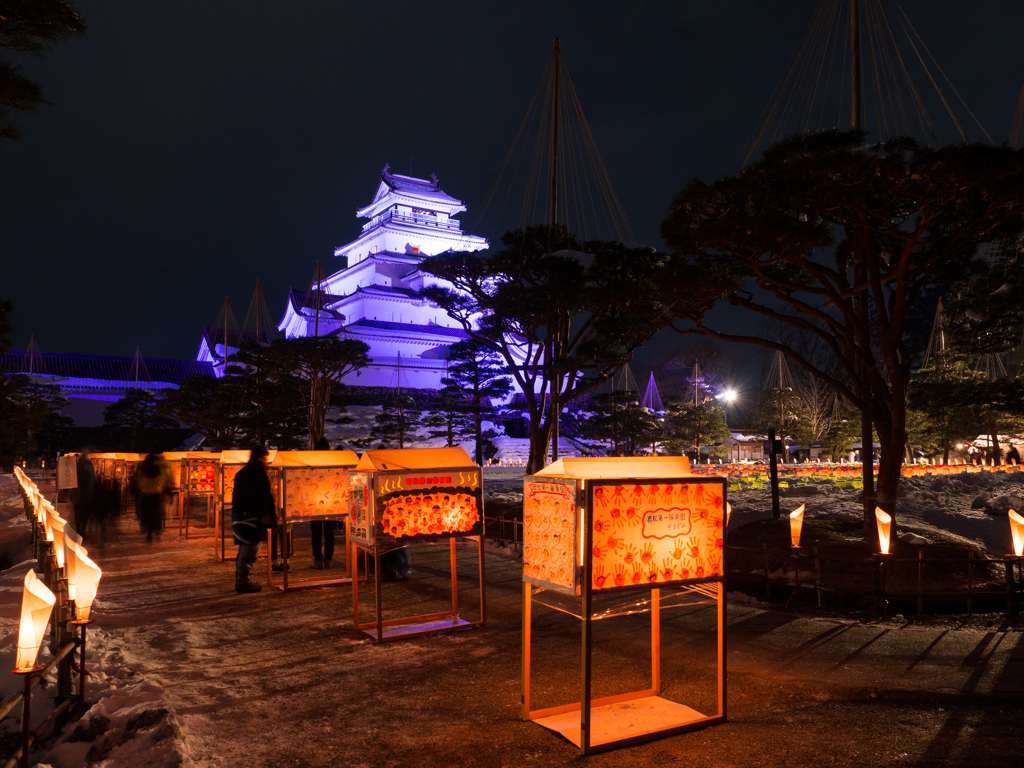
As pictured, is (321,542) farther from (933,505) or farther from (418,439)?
(418,439)

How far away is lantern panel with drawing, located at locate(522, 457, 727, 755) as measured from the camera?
4.27 m

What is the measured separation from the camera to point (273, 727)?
460 centimetres

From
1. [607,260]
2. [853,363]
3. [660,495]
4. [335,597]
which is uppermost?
[607,260]

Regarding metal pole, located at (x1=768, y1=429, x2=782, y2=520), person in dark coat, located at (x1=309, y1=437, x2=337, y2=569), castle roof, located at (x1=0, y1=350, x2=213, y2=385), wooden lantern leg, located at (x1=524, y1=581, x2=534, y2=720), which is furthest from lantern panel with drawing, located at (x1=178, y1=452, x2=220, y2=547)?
castle roof, located at (x1=0, y1=350, x2=213, y2=385)

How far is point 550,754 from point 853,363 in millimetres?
9708

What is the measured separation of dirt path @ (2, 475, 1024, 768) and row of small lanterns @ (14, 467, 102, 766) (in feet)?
3.10

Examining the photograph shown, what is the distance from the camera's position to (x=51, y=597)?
373 cm

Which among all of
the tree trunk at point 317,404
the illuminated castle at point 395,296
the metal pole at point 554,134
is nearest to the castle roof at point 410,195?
the illuminated castle at point 395,296

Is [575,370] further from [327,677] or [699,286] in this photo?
[327,677]

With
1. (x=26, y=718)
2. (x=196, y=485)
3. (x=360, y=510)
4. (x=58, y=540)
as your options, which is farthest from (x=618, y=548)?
(x=196, y=485)

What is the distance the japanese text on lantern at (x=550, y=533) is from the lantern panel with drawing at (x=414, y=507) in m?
2.54

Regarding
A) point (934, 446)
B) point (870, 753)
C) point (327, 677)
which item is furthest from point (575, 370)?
point (934, 446)

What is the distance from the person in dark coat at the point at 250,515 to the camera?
30.0ft

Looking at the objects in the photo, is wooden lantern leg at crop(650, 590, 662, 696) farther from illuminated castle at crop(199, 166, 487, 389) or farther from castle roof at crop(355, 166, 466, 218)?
castle roof at crop(355, 166, 466, 218)
